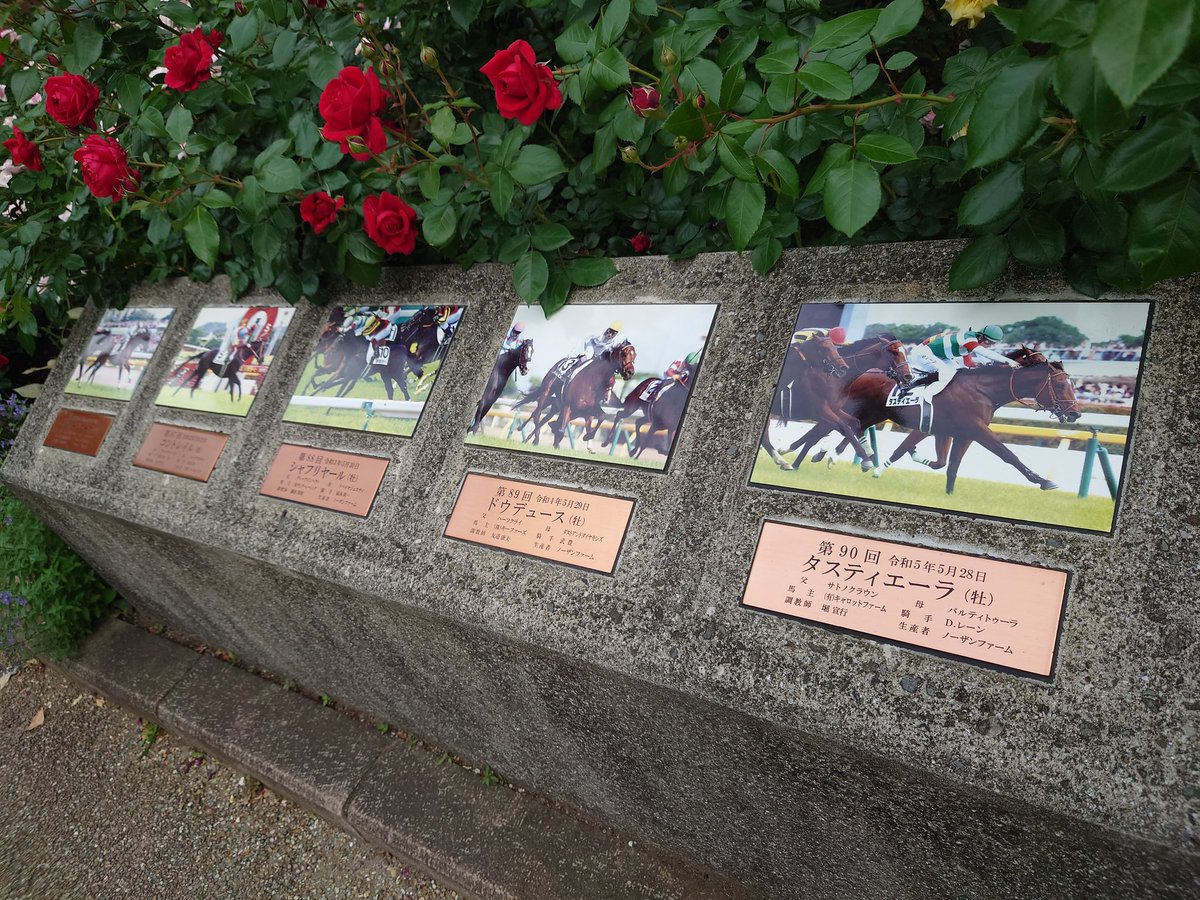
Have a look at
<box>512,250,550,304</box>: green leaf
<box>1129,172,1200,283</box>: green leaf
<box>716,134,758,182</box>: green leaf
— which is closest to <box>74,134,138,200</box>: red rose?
<box>512,250,550,304</box>: green leaf

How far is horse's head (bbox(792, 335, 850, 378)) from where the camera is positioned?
56.4 inches

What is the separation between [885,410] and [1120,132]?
0.53 metres

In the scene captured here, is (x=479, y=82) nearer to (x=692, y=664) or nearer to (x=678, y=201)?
(x=678, y=201)

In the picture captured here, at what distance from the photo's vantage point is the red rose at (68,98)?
187 cm

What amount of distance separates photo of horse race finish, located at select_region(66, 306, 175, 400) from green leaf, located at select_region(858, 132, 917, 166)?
7.77ft

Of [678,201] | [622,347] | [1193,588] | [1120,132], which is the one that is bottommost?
[1193,588]

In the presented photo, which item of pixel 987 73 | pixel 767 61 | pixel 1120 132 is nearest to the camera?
pixel 1120 132

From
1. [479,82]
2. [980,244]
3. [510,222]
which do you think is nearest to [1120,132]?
[980,244]

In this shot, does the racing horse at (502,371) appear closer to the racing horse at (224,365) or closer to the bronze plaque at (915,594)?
the bronze plaque at (915,594)

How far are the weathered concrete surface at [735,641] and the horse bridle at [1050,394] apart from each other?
0.35 ft

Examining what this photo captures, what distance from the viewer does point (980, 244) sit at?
4.29 feet

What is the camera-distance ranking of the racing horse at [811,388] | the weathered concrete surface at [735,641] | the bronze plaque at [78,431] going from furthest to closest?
the bronze plaque at [78,431], the racing horse at [811,388], the weathered concrete surface at [735,641]

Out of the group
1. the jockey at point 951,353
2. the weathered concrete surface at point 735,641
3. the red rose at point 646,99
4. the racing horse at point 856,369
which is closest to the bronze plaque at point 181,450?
the weathered concrete surface at point 735,641

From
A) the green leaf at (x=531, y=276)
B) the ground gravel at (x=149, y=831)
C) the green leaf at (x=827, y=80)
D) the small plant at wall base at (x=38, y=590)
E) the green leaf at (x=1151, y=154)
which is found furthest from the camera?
the small plant at wall base at (x=38, y=590)
